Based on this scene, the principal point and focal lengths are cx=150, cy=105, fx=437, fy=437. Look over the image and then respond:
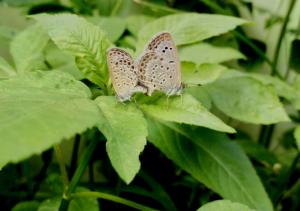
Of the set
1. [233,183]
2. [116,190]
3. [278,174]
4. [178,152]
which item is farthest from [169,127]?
[278,174]

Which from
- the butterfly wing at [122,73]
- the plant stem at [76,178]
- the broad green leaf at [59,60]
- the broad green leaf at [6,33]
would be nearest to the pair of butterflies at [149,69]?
the butterfly wing at [122,73]

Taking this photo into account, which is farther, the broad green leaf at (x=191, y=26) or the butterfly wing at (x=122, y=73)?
the broad green leaf at (x=191, y=26)

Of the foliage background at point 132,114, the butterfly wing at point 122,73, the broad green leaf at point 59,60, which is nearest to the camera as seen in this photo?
the foliage background at point 132,114

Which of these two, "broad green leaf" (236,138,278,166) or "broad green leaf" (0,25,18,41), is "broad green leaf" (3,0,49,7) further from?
"broad green leaf" (236,138,278,166)

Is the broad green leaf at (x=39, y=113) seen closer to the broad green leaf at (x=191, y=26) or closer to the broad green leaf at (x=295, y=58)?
the broad green leaf at (x=191, y=26)

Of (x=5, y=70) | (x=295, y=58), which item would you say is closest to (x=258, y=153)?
(x=295, y=58)

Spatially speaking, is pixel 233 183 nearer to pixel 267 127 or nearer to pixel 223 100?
pixel 223 100

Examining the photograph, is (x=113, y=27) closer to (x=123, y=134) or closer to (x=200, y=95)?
(x=200, y=95)

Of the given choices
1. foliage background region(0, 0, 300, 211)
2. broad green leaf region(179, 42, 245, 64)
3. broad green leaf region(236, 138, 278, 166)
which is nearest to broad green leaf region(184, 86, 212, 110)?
foliage background region(0, 0, 300, 211)
